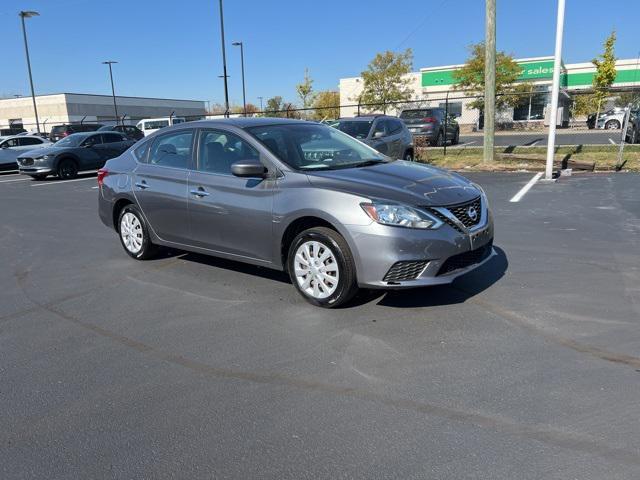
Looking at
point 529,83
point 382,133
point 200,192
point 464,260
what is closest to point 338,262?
point 464,260

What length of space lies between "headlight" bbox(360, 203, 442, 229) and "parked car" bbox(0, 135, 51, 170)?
1990 cm

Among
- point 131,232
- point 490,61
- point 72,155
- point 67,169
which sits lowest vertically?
point 67,169

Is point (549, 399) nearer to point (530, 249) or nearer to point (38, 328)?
point (530, 249)

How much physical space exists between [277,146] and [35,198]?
10.4m

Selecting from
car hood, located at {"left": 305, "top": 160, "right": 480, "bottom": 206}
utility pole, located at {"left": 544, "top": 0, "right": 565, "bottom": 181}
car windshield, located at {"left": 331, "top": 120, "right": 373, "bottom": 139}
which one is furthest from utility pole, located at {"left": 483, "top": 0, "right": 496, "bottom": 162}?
car hood, located at {"left": 305, "top": 160, "right": 480, "bottom": 206}

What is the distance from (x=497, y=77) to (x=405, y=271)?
117ft

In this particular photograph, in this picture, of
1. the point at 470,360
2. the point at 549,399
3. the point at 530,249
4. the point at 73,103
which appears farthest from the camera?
the point at 73,103

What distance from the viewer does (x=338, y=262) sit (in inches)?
176

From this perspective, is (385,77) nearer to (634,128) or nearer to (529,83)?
(529,83)

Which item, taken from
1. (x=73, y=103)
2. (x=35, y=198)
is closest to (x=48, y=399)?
(x=35, y=198)

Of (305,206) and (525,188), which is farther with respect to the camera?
(525,188)

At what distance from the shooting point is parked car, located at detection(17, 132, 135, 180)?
56.6 feet

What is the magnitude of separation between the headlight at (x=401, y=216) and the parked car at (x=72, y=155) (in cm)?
1601

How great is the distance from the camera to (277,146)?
5.18 m
